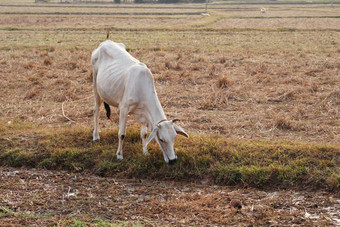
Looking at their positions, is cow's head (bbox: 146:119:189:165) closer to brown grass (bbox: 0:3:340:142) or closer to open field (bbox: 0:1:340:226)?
open field (bbox: 0:1:340:226)

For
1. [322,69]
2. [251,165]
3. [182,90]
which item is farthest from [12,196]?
[322,69]

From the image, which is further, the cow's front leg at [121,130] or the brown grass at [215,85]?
the brown grass at [215,85]

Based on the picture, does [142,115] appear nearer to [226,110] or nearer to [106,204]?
[106,204]

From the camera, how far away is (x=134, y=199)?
630cm

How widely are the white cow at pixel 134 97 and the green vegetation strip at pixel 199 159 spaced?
0.31m

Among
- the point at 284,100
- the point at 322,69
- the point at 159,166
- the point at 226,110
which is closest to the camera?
the point at 159,166

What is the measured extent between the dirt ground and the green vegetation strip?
23 cm

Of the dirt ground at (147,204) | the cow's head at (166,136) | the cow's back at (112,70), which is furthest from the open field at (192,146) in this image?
the cow's back at (112,70)

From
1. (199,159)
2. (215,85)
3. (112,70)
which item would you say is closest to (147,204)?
(199,159)

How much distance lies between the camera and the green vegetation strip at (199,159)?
22.2ft

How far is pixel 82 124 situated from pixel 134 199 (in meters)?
3.50

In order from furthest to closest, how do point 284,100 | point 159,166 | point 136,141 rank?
point 284,100, point 136,141, point 159,166

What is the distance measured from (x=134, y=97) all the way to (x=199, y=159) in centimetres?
157

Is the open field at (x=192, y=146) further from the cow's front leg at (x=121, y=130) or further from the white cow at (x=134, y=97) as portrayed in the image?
the white cow at (x=134, y=97)
